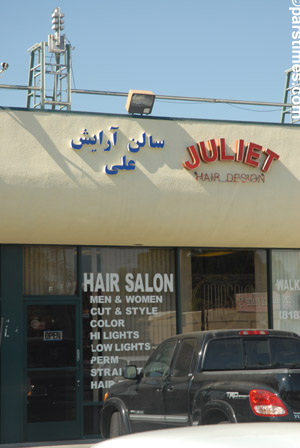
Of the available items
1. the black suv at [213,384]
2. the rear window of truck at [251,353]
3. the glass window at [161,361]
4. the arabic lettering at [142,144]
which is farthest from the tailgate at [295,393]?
the arabic lettering at [142,144]

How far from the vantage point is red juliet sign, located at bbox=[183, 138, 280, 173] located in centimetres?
1323

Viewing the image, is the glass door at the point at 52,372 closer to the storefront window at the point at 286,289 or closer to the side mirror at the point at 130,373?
the side mirror at the point at 130,373

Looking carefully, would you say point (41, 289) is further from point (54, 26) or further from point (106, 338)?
point (54, 26)

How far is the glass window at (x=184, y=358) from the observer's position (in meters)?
8.88

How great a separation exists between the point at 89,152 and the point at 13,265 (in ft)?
8.15

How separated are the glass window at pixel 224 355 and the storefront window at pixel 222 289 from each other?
17.7ft

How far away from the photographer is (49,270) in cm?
1348

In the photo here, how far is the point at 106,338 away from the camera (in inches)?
542

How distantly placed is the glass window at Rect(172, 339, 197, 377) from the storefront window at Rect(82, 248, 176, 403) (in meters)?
4.61

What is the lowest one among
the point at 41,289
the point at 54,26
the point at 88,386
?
the point at 88,386

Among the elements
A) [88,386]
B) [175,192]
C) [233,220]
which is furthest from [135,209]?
[88,386]

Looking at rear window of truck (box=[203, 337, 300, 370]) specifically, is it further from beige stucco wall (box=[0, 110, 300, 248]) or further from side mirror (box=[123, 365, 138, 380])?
beige stucco wall (box=[0, 110, 300, 248])

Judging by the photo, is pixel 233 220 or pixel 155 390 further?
pixel 233 220

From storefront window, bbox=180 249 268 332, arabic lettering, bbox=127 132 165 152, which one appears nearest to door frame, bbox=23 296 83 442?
storefront window, bbox=180 249 268 332
